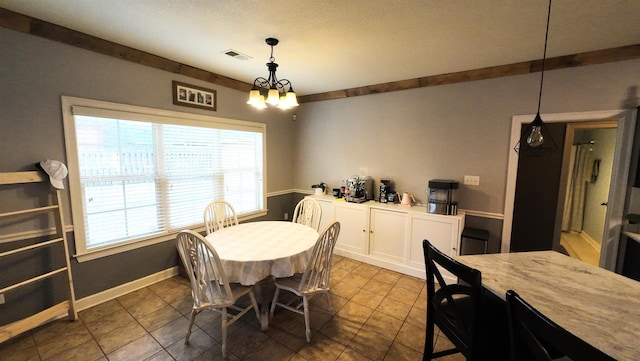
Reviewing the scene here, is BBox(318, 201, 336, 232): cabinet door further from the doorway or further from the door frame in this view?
the doorway

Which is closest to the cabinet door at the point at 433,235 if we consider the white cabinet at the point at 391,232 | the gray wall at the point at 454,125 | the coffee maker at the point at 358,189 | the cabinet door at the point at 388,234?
the white cabinet at the point at 391,232

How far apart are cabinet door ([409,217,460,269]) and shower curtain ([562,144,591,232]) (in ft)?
11.6

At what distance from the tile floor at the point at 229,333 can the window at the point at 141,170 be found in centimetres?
65

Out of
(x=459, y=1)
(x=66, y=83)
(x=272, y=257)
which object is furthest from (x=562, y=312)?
(x=66, y=83)

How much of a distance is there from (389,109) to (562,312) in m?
2.96

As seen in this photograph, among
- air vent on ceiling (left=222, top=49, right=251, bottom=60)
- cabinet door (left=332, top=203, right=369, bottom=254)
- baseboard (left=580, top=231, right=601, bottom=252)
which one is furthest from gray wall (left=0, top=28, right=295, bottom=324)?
baseboard (left=580, top=231, right=601, bottom=252)

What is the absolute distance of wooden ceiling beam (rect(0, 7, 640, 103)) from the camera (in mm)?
2020

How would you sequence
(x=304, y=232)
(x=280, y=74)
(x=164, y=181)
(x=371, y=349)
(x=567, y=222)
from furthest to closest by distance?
(x=567, y=222) → (x=280, y=74) → (x=164, y=181) → (x=304, y=232) → (x=371, y=349)

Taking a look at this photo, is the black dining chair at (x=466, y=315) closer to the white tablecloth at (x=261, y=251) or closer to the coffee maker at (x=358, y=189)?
the white tablecloth at (x=261, y=251)

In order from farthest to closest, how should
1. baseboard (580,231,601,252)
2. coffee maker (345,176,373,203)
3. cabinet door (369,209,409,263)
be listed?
baseboard (580,231,601,252) < coffee maker (345,176,373,203) < cabinet door (369,209,409,263)

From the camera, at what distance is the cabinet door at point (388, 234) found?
3.24 m

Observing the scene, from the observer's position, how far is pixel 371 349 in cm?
197

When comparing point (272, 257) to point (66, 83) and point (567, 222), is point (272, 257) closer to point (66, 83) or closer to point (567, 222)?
point (66, 83)

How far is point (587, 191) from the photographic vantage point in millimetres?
4695
